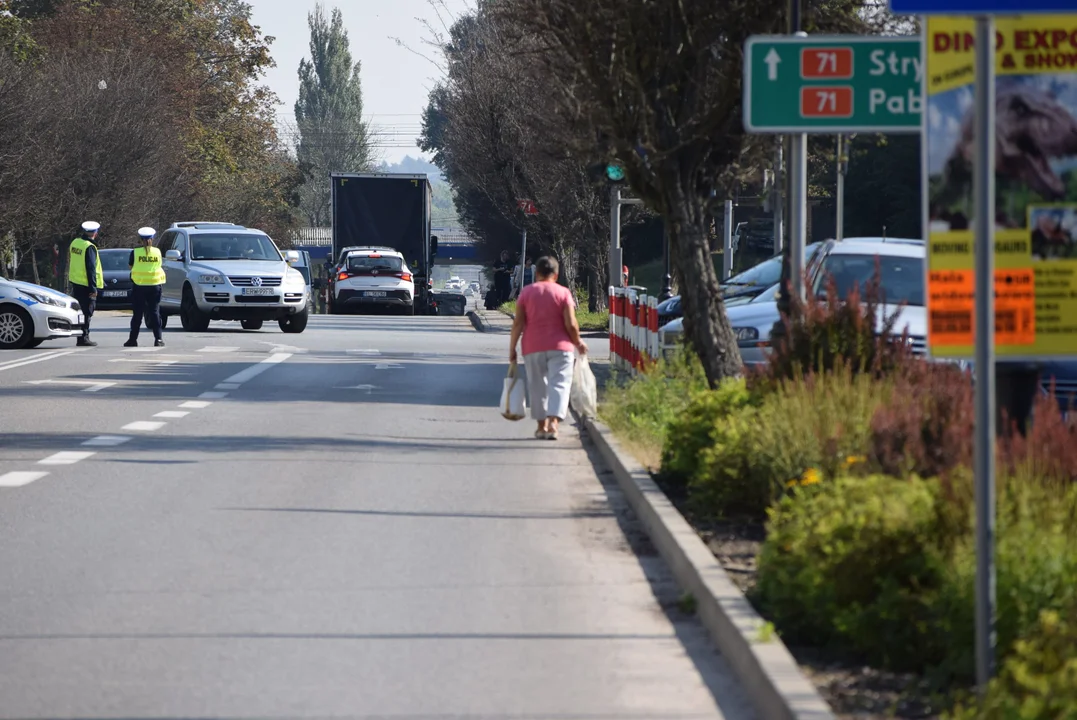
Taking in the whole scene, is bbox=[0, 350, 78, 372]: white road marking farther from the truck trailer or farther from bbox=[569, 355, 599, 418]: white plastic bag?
the truck trailer

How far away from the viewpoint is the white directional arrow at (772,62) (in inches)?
470

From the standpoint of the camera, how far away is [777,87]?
11930mm

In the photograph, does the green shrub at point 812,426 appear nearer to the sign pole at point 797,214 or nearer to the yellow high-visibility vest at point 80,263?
the sign pole at point 797,214

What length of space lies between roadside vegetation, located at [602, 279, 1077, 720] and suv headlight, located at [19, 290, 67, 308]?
1904cm

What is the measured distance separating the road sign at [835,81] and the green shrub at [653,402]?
2.18 meters

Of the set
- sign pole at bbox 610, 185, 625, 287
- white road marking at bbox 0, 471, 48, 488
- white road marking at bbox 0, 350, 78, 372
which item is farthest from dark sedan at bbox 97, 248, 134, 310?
white road marking at bbox 0, 471, 48, 488

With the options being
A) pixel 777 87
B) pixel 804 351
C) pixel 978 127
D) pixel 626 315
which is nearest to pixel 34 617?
pixel 978 127

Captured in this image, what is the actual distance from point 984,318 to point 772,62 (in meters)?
7.01

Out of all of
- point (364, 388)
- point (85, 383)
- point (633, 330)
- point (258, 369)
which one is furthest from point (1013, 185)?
point (258, 369)

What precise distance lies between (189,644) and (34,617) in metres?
0.92

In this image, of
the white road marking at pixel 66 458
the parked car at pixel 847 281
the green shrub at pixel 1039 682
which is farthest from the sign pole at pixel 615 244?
the green shrub at pixel 1039 682

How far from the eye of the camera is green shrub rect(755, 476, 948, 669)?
6262 millimetres

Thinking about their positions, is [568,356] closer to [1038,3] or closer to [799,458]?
[799,458]

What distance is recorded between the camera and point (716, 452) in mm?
10039
